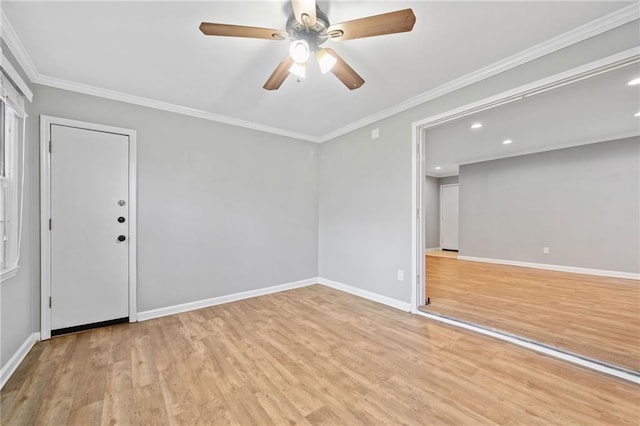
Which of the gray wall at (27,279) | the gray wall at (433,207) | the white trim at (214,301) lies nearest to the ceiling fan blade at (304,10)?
the gray wall at (27,279)

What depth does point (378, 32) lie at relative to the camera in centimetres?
156

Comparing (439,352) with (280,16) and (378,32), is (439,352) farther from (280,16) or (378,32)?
(280,16)

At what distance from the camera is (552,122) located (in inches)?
151

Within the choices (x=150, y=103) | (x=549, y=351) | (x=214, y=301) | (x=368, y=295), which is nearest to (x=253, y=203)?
(x=214, y=301)

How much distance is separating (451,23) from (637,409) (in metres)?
2.69

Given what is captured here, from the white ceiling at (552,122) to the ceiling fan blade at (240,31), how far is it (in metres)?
2.31

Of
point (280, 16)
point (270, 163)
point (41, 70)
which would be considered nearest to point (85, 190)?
point (41, 70)

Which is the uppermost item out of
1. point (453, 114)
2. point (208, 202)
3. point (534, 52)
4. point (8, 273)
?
point (534, 52)

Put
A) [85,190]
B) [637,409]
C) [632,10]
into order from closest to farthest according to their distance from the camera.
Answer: [637,409], [632,10], [85,190]

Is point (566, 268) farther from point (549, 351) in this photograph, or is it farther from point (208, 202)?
point (208, 202)

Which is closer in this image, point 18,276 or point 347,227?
point 18,276

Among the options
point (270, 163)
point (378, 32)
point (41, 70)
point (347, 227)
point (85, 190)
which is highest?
point (41, 70)

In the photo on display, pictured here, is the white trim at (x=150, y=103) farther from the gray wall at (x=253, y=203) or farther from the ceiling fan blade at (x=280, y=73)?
the ceiling fan blade at (x=280, y=73)

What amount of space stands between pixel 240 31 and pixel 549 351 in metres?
3.35
